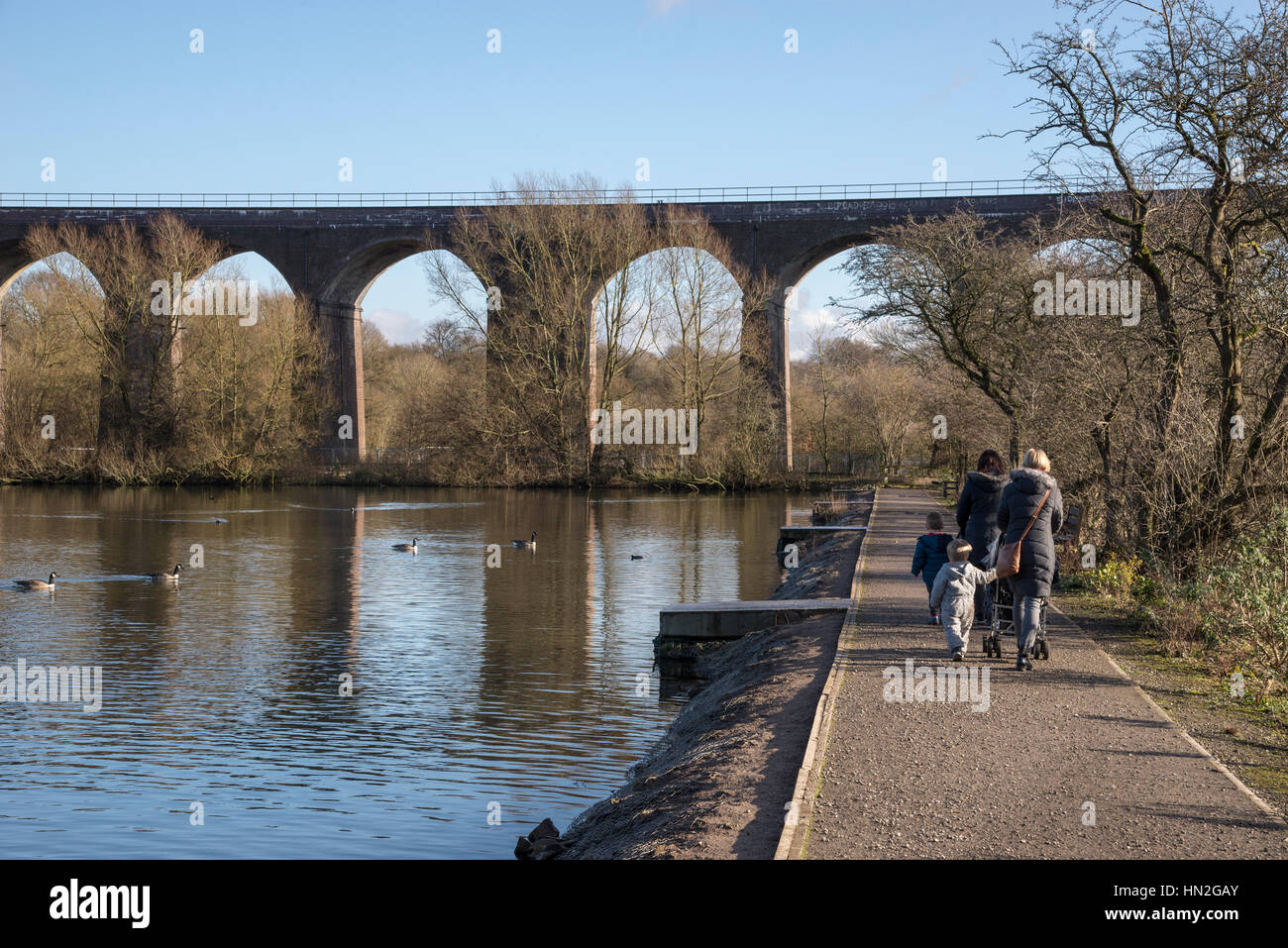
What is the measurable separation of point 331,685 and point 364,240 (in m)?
41.1

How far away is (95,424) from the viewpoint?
5009 cm

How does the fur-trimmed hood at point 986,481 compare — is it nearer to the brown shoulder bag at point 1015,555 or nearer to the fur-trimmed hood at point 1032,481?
the fur-trimmed hood at point 1032,481

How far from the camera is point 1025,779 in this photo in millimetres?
6332

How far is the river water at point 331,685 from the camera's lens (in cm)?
830

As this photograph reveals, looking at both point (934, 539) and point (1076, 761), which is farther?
point (934, 539)

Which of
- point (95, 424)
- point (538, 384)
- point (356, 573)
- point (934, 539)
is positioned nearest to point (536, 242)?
point (538, 384)

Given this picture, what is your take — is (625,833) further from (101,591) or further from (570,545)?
(570,545)

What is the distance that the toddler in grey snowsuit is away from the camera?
9.27 m

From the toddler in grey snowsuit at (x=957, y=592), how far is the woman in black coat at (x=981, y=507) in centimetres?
58

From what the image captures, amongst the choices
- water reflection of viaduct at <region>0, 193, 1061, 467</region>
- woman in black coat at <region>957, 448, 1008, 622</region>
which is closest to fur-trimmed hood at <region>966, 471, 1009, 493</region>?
woman in black coat at <region>957, 448, 1008, 622</region>

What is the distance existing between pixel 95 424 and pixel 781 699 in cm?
4784

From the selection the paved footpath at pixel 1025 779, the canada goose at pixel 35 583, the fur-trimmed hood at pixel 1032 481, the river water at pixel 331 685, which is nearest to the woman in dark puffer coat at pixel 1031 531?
the fur-trimmed hood at pixel 1032 481

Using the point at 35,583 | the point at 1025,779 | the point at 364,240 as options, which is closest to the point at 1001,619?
the point at 1025,779

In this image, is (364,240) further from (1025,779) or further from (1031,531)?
(1025,779)
